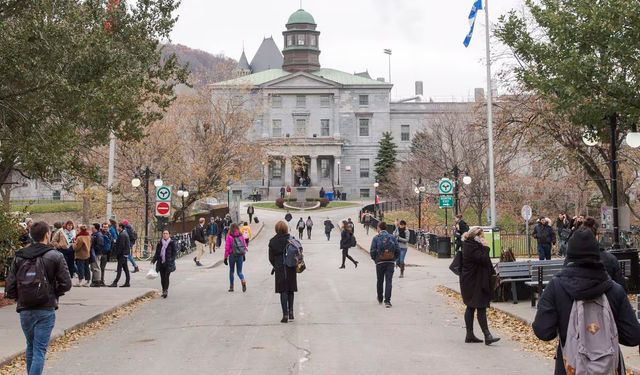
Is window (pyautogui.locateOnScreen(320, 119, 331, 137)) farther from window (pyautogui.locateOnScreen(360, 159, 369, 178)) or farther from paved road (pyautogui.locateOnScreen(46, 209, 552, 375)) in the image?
paved road (pyautogui.locateOnScreen(46, 209, 552, 375))

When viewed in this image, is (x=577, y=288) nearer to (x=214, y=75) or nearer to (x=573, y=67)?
(x=573, y=67)

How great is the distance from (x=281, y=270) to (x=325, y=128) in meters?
89.5

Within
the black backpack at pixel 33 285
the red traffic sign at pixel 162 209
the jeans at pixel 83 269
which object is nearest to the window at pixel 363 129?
the red traffic sign at pixel 162 209

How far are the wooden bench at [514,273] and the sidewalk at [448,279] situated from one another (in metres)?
0.37

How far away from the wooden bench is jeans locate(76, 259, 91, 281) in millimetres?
10884

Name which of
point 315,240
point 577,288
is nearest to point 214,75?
point 315,240

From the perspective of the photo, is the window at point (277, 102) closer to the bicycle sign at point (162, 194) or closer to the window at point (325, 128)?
the window at point (325, 128)

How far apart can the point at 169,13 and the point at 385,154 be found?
68090 millimetres

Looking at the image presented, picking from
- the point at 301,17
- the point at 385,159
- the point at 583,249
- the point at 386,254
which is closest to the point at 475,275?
the point at 386,254

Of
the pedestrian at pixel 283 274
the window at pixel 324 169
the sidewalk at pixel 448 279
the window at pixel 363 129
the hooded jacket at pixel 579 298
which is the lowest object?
the sidewalk at pixel 448 279

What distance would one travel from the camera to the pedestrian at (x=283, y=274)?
13938mm

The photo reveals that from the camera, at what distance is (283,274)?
14.0 m

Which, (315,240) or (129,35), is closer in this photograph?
(129,35)

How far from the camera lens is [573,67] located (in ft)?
49.4
